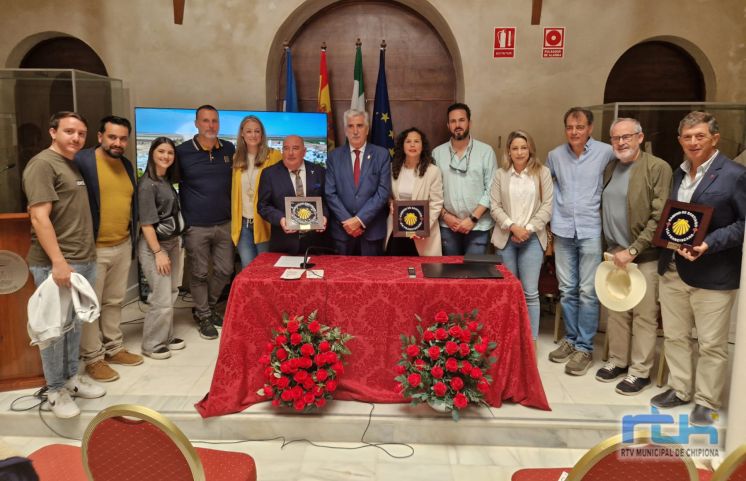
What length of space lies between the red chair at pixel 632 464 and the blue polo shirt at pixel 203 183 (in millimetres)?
3427

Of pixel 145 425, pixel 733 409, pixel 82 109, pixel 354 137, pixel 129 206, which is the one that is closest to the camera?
pixel 145 425

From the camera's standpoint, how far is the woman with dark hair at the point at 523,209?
375 cm

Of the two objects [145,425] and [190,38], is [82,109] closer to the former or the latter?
[190,38]

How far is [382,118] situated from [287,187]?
1.76m

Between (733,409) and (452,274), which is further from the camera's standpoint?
(452,274)

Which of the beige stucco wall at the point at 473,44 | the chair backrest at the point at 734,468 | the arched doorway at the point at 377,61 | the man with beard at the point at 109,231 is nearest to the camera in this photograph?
the chair backrest at the point at 734,468

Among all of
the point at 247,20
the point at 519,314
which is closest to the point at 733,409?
the point at 519,314

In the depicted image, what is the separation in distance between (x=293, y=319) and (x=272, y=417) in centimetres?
56

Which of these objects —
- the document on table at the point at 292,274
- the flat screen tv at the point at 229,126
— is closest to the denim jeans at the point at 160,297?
the document on table at the point at 292,274

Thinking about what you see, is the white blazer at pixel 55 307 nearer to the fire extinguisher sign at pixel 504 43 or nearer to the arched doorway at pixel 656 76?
the fire extinguisher sign at pixel 504 43

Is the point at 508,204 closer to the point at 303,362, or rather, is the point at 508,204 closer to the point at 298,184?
the point at 298,184

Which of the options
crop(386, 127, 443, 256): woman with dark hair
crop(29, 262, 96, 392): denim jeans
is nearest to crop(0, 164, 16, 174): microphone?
crop(29, 262, 96, 392): denim jeans

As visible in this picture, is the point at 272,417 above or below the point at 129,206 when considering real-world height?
below

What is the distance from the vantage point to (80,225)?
3.17 m
